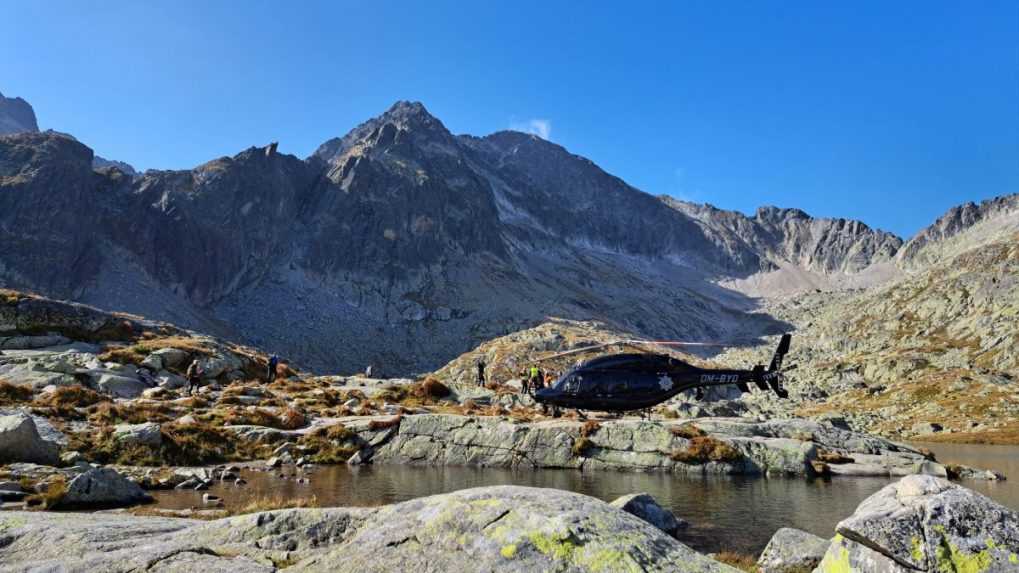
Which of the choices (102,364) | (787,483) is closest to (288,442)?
(102,364)

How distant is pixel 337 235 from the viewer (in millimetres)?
195250

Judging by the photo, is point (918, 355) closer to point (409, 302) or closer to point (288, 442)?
point (409, 302)

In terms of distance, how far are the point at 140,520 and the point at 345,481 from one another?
1469 cm

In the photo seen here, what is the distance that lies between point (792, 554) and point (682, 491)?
11.7 meters

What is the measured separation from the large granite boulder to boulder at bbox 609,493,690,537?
351 inches

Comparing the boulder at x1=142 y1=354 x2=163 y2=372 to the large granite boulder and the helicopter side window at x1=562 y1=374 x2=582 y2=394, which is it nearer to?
the helicopter side window at x1=562 y1=374 x2=582 y2=394

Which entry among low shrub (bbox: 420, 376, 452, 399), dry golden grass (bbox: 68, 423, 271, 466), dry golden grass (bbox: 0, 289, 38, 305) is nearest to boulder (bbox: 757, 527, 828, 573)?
dry golden grass (bbox: 68, 423, 271, 466)

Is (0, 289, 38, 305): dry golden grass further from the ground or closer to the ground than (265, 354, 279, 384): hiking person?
further from the ground

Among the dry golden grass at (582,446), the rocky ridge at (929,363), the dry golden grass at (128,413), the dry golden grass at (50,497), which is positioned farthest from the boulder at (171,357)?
the rocky ridge at (929,363)

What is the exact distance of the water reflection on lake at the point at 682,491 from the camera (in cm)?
1666

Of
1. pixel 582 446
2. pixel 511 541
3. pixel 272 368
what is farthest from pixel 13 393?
pixel 511 541

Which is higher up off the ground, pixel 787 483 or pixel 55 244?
pixel 55 244

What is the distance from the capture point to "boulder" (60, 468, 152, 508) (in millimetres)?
15266

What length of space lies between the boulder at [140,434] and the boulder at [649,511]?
1990 cm
